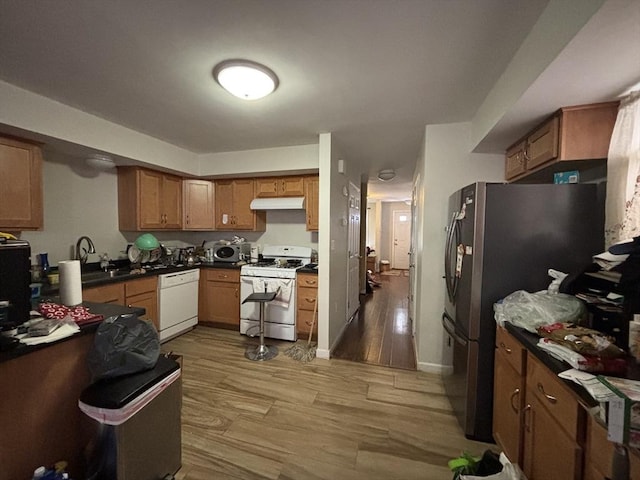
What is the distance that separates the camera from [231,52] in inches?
59.2

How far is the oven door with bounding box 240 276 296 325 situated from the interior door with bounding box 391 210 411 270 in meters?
6.82

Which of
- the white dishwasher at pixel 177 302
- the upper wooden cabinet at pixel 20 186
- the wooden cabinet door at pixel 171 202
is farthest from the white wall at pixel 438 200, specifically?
the upper wooden cabinet at pixel 20 186

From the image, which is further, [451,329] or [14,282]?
[451,329]

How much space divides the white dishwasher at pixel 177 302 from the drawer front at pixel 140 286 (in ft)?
0.23

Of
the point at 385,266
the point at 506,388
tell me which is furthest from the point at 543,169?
the point at 385,266

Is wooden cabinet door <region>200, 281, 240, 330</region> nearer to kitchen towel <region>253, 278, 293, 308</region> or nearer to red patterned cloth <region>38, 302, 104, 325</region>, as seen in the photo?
kitchen towel <region>253, 278, 293, 308</region>

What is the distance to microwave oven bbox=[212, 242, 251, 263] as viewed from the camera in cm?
380

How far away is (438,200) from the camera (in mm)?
2553

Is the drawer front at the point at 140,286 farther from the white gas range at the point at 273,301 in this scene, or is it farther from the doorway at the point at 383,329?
the doorway at the point at 383,329

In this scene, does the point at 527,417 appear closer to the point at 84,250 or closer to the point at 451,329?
the point at 451,329

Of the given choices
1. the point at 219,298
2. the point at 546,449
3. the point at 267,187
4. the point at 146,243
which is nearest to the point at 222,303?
the point at 219,298

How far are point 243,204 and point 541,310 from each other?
3502mm

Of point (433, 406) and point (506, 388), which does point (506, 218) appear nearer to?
point (506, 388)

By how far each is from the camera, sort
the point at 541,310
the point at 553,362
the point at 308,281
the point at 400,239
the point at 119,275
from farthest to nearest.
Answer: the point at 400,239, the point at 308,281, the point at 119,275, the point at 541,310, the point at 553,362
